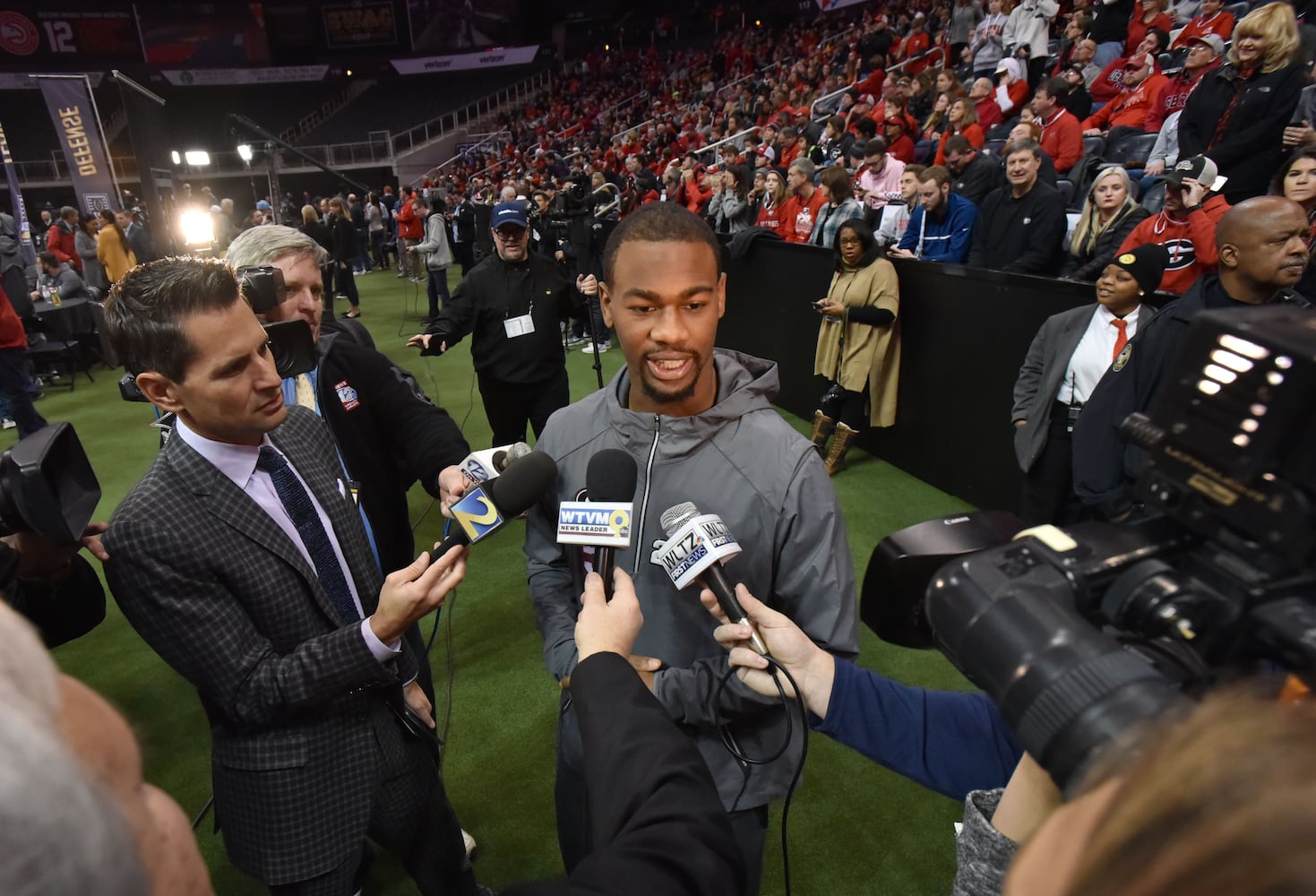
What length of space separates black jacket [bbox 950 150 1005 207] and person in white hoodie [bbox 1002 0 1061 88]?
3047 millimetres

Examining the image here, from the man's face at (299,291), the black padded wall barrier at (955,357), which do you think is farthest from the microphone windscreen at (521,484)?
the black padded wall barrier at (955,357)

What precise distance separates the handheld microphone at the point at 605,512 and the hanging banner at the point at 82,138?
34.9ft

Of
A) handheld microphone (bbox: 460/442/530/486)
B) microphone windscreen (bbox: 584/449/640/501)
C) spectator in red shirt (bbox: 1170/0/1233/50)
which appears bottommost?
handheld microphone (bbox: 460/442/530/486)

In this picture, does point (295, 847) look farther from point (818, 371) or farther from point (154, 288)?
point (818, 371)

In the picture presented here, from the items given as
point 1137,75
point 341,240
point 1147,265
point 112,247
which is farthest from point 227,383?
point 341,240

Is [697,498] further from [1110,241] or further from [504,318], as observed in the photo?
[1110,241]

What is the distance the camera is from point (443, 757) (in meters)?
2.55

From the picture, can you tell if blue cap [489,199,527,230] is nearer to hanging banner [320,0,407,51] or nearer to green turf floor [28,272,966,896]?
green turf floor [28,272,966,896]

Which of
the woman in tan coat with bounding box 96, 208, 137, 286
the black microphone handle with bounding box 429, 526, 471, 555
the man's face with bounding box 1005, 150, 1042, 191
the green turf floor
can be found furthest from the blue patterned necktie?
the woman in tan coat with bounding box 96, 208, 137, 286

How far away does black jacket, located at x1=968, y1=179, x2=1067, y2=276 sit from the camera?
404 centimetres

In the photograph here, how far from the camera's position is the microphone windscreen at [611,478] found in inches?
48.1

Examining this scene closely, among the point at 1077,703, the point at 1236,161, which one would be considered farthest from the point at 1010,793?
the point at 1236,161

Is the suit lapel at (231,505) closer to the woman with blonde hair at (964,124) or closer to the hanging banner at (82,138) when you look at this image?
the woman with blonde hair at (964,124)

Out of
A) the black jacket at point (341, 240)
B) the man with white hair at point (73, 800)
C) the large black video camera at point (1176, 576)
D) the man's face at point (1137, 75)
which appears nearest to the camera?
the man with white hair at point (73, 800)
